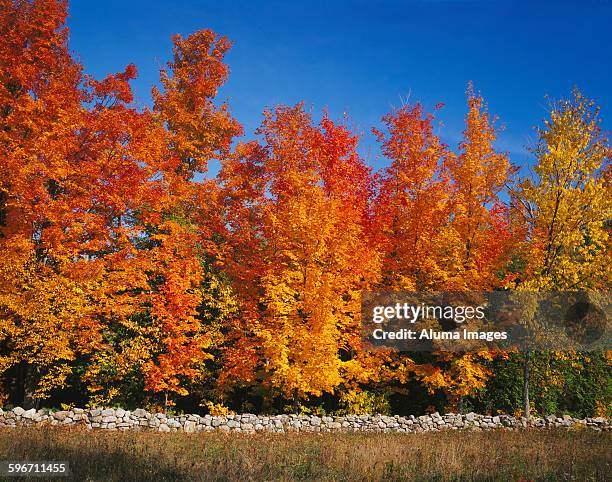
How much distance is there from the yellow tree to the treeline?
8cm

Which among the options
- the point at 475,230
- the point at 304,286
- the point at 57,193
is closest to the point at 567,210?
the point at 475,230

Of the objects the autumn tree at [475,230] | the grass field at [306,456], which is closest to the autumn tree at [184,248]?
the grass field at [306,456]

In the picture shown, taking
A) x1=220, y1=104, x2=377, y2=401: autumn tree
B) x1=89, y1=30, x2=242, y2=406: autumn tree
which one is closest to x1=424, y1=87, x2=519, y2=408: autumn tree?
x1=220, y1=104, x2=377, y2=401: autumn tree

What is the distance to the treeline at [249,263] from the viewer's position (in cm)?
1812

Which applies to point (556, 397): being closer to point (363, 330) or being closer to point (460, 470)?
point (363, 330)

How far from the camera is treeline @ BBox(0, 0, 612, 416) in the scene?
18125 mm

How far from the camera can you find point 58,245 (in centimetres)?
1759

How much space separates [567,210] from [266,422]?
14259 millimetres

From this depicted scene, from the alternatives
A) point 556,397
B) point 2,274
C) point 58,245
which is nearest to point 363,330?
point 556,397

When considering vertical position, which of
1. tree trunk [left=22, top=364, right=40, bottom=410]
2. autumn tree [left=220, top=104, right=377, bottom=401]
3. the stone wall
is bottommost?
the stone wall

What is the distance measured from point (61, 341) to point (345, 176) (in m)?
15.3

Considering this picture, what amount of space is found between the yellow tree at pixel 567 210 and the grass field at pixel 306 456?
593cm

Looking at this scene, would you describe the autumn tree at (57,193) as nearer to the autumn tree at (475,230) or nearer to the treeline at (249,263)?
the treeline at (249,263)

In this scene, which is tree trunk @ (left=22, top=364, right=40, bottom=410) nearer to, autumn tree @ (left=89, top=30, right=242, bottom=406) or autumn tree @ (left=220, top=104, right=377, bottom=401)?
autumn tree @ (left=89, top=30, right=242, bottom=406)
